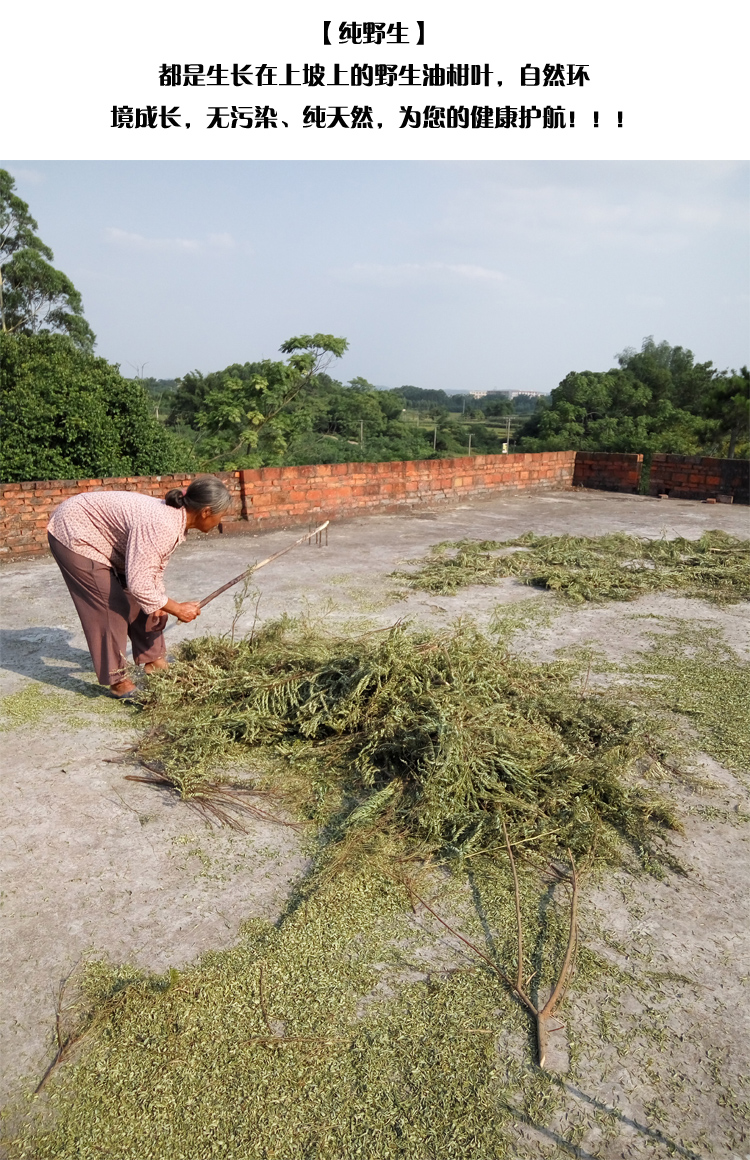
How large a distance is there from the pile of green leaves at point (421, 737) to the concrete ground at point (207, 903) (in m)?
0.20

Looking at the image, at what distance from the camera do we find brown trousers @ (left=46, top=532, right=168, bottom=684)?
3.43 metres

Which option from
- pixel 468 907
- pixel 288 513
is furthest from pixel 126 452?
pixel 468 907

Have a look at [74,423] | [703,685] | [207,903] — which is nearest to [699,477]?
[703,685]

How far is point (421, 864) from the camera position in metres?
2.34

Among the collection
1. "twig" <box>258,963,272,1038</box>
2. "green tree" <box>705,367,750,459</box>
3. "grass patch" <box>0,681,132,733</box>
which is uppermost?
"green tree" <box>705,367,750,459</box>

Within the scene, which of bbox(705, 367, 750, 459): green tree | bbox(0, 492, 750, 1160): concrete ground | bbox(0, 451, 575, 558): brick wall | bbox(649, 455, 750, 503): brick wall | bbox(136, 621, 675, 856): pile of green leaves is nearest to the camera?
bbox(0, 492, 750, 1160): concrete ground

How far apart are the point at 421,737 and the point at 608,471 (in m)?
9.36

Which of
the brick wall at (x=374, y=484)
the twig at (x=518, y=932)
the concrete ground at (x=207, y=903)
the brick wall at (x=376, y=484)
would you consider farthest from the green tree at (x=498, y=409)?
the twig at (x=518, y=932)

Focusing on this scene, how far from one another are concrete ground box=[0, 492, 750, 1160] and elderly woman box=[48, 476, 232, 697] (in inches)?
14.7

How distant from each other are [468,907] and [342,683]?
1223 mm

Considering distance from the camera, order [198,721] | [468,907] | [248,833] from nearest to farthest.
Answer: [468,907] < [248,833] < [198,721]

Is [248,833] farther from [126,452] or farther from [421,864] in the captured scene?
[126,452]

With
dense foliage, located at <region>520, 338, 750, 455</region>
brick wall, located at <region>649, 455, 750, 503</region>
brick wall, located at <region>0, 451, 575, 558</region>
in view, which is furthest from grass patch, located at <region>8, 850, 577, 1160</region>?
dense foliage, located at <region>520, 338, 750, 455</region>

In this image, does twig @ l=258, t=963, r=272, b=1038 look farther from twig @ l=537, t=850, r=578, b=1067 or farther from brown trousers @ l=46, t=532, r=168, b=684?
brown trousers @ l=46, t=532, r=168, b=684
